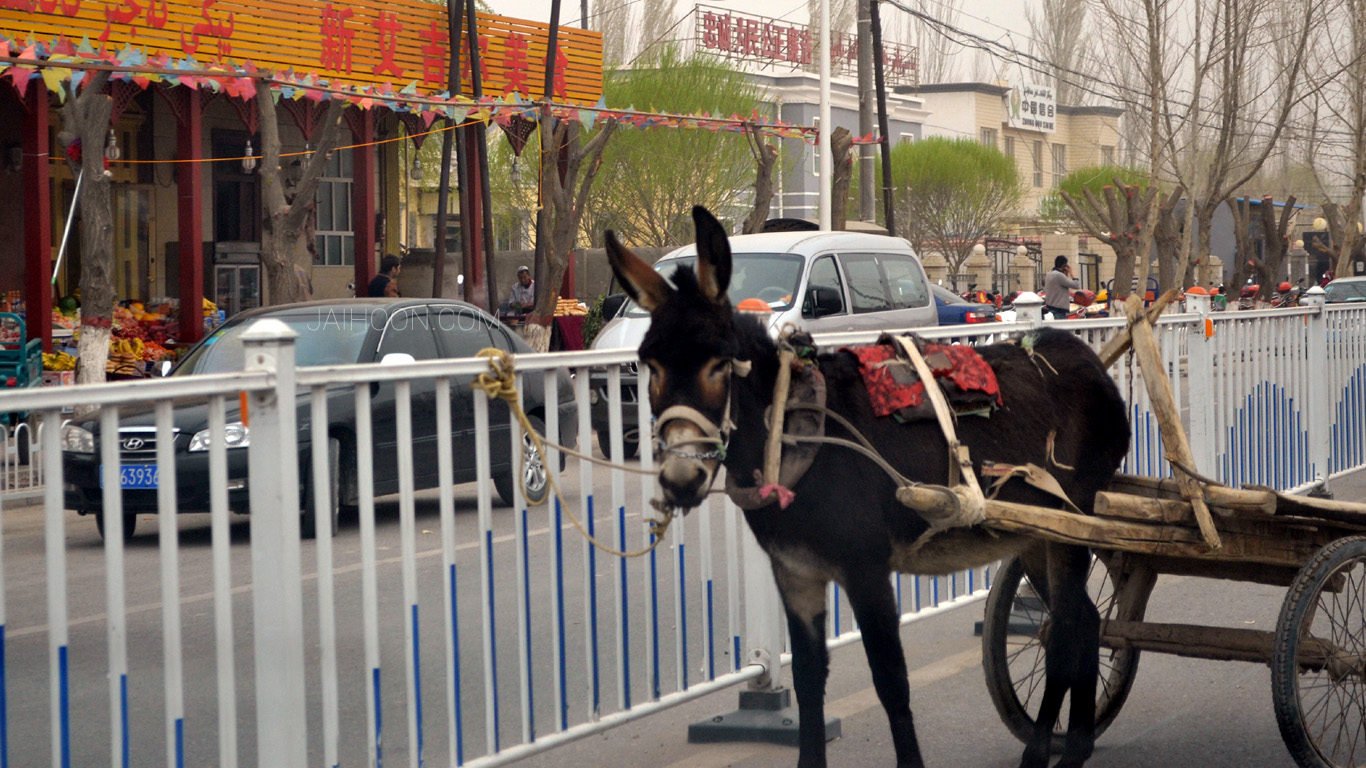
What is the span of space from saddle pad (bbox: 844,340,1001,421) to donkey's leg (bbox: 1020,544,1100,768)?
2.18 ft

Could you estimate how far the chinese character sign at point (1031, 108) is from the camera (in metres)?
69.5

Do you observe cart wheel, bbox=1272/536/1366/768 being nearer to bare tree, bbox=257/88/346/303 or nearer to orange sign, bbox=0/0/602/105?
bare tree, bbox=257/88/346/303

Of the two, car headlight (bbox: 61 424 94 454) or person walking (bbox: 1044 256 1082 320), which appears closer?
car headlight (bbox: 61 424 94 454)

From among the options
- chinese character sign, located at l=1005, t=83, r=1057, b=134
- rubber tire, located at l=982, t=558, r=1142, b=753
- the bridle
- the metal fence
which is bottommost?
rubber tire, located at l=982, t=558, r=1142, b=753

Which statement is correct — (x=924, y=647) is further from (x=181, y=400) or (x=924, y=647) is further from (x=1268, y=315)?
(x=181, y=400)

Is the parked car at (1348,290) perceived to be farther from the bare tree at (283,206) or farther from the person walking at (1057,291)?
the bare tree at (283,206)

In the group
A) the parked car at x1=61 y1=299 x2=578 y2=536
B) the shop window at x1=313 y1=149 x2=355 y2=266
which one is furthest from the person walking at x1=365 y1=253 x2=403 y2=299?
the parked car at x1=61 y1=299 x2=578 y2=536

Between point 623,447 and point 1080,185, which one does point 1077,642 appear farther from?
point 1080,185

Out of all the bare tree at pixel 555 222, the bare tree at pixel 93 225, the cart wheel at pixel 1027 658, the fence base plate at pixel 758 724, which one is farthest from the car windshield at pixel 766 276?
the fence base plate at pixel 758 724

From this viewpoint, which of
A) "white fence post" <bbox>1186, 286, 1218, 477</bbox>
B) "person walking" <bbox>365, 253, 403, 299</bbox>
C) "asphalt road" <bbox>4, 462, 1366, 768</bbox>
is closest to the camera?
"asphalt road" <bbox>4, 462, 1366, 768</bbox>

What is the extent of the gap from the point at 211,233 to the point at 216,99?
7.34 ft

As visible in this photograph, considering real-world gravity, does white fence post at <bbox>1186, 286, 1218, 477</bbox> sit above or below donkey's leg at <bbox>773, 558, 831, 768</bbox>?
above

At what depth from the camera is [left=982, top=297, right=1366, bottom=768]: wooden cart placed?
400 centimetres

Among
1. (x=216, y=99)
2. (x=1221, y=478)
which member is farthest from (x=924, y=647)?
(x=216, y=99)
